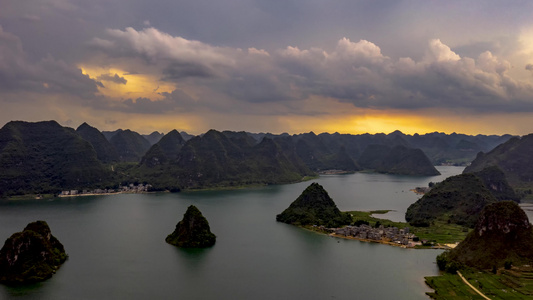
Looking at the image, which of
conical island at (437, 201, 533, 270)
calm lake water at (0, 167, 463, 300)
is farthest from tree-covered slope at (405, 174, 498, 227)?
conical island at (437, 201, 533, 270)

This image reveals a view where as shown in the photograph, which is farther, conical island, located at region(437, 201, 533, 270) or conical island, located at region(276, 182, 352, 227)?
conical island, located at region(276, 182, 352, 227)

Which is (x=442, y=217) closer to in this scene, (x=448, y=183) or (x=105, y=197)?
(x=448, y=183)

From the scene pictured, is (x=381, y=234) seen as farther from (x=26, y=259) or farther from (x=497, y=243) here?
Answer: (x=26, y=259)

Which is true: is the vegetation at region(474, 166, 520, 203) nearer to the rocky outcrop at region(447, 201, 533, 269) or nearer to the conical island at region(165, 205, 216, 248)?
the rocky outcrop at region(447, 201, 533, 269)

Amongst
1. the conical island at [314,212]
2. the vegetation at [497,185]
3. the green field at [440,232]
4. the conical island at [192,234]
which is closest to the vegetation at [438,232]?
the green field at [440,232]

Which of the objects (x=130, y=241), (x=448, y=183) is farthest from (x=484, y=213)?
(x=130, y=241)

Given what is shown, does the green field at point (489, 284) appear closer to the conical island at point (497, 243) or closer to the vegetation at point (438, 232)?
the conical island at point (497, 243)
